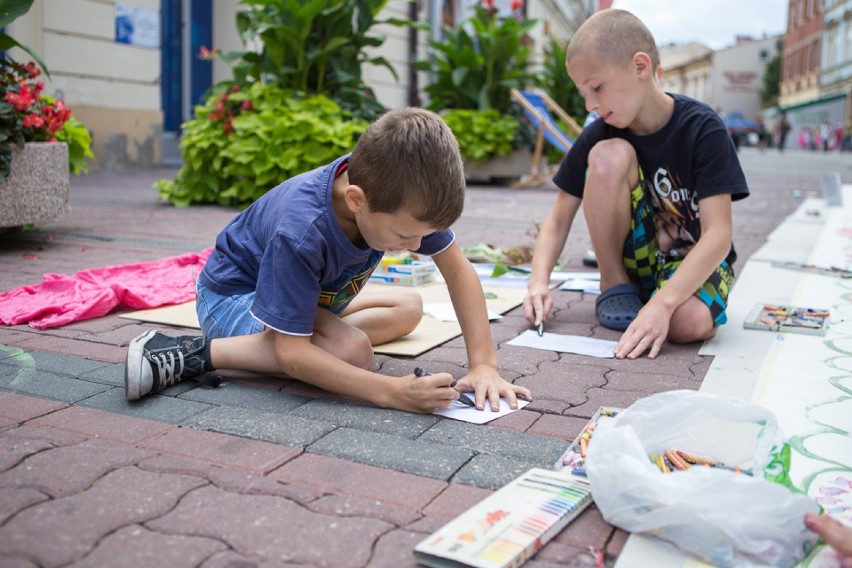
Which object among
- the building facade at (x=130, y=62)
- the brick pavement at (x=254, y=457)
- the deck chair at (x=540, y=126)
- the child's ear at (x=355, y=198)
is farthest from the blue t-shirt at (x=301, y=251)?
the deck chair at (x=540, y=126)

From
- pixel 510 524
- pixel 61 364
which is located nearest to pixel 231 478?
pixel 510 524

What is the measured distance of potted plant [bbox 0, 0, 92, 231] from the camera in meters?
4.32

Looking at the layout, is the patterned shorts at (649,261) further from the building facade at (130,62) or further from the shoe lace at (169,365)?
the building facade at (130,62)

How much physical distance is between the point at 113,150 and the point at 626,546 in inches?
384

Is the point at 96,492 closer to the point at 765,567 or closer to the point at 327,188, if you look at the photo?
the point at 327,188

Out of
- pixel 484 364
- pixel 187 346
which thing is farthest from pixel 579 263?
pixel 187 346

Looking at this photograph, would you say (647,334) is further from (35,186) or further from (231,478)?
(35,186)

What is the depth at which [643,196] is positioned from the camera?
2975 mm

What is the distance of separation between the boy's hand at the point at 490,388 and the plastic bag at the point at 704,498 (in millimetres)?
497

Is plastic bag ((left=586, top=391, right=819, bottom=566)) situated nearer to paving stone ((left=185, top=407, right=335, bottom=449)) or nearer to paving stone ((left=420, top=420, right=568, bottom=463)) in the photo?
paving stone ((left=420, top=420, right=568, bottom=463))

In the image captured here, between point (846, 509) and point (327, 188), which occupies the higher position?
point (327, 188)

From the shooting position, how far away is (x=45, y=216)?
15.0ft

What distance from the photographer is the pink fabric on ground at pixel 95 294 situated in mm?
2904

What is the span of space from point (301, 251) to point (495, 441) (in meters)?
0.62
